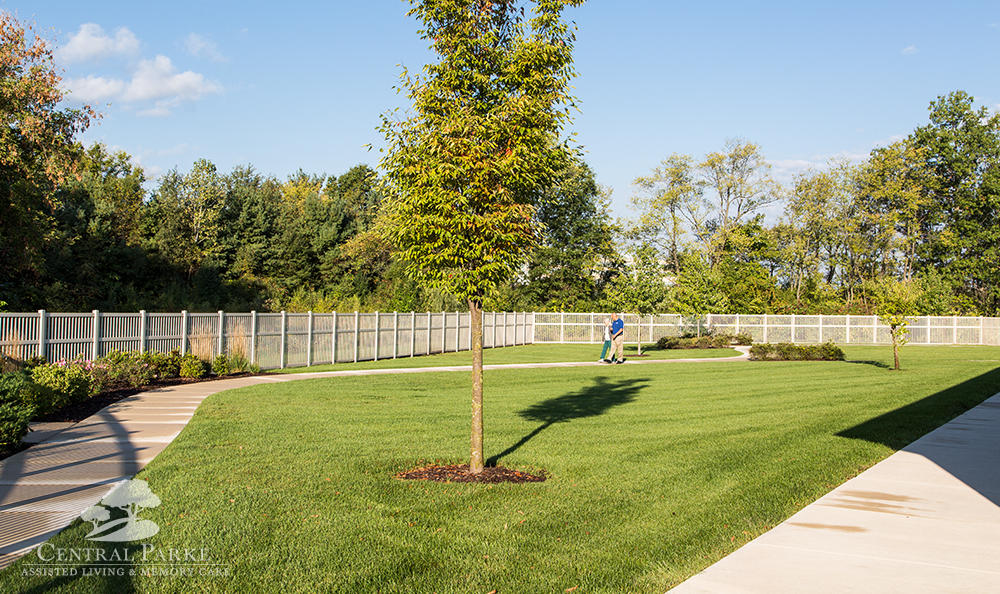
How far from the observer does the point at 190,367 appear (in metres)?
18.6

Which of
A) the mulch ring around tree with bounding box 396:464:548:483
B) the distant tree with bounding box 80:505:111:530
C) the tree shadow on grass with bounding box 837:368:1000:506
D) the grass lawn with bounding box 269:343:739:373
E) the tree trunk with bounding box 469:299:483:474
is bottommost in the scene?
the grass lawn with bounding box 269:343:739:373

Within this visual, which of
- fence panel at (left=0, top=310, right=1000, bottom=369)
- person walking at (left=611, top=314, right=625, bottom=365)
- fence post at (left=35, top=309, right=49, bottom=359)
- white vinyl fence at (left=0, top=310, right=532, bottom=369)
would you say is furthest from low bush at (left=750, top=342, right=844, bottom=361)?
fence post at (left=35, top=309, right=49, bottom=359)

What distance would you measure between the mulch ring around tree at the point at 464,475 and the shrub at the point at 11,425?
4692 mm

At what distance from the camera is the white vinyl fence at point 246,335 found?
15562 mm

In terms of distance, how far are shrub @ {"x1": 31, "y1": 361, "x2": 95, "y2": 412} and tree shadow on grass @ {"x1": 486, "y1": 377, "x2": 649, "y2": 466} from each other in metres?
7.77

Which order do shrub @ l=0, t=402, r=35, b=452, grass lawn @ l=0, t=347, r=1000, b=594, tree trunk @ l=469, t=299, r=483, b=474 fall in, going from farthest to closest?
shrub @ l=0, t=402, r=35, b=452
tree trunk @ l=469, t=299, r=483, b=474
grass lawn @ l=0, t=347, r=1000, b=594

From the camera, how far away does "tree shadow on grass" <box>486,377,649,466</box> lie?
38.4 ft

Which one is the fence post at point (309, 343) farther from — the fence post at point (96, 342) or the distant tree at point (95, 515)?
the distant tree at point (95, 515)

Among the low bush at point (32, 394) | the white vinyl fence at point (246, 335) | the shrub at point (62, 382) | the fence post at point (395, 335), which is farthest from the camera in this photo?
the fence post at point (395, 335)

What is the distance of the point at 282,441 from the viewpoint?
32.0 ft

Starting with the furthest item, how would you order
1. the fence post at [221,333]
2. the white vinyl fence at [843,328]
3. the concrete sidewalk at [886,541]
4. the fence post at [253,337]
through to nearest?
1. the white vinyl fence at [843,328]
2. the fence post at [253,337]
3. the fence post at [221,333]
4. the concrete sidewalk at [886,541]

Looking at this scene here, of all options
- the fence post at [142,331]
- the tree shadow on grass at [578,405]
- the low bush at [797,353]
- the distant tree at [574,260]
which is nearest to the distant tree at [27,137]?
the fence post at [142,331]

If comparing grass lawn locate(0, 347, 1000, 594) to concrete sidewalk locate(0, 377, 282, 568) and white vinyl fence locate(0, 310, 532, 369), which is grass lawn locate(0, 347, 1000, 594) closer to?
concrete sidewalk locate(0, 377, 282, 568)

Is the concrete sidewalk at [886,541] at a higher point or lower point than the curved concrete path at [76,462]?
higher
